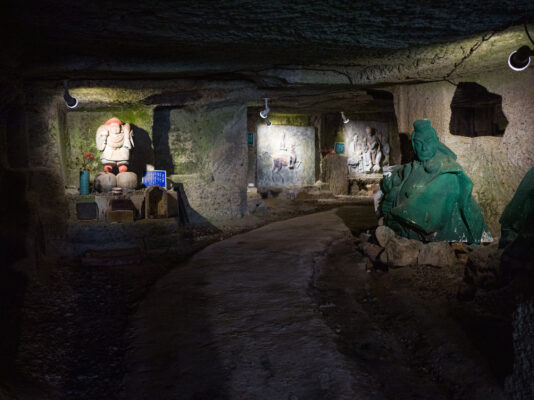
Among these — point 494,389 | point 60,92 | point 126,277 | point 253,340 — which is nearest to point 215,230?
point 126,277

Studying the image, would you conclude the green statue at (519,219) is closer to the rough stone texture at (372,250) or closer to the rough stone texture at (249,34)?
the rough stone texture at (372,250)

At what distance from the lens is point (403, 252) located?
4027 mm

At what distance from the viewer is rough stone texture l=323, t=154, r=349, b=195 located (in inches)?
489

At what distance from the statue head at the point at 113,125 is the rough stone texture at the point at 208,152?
4.20 feet

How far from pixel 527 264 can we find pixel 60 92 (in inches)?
227

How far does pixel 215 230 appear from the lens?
676 centimetres

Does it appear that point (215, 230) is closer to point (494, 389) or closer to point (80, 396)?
point (80, 396)

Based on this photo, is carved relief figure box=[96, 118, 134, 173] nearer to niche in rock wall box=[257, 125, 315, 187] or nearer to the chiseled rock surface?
the chiseled rock surface

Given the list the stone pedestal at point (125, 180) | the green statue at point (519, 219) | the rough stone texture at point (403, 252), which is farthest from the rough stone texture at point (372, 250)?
the stone pedestal at point (125, 180)

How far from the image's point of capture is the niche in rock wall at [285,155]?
12133 mm

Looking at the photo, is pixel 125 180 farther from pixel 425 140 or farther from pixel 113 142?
pixel 425 140

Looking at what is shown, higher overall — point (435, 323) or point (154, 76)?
point (154, 76)

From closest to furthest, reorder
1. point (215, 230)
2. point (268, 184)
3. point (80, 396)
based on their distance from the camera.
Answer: point (80, 396)
point (215, 230)
point (268, 184)

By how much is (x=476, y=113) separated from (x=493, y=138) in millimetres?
2784
